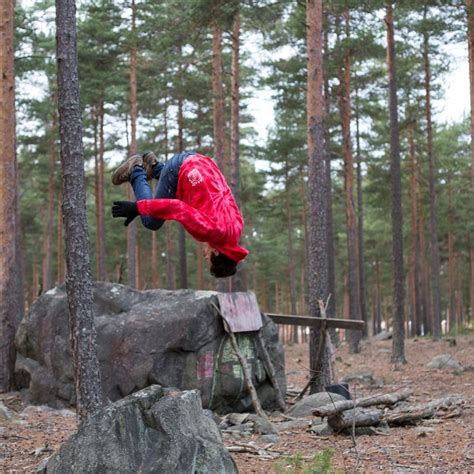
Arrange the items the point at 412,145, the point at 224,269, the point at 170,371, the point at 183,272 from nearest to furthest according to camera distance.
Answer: the point at 224,269 → the point at 170,371 → the point at 183,272 → the point at 412,145

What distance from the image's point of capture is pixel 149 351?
416 inches

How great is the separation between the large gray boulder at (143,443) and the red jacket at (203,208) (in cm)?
159

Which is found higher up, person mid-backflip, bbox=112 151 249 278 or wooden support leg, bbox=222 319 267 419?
person mid-backflip, bbox=112 151 249 278

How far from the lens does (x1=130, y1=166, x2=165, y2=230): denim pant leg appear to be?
504 centimetres

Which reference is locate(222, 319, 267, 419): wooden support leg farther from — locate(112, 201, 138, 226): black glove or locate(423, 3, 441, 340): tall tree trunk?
locate(423, 3, 441, 340): tall tree trunk

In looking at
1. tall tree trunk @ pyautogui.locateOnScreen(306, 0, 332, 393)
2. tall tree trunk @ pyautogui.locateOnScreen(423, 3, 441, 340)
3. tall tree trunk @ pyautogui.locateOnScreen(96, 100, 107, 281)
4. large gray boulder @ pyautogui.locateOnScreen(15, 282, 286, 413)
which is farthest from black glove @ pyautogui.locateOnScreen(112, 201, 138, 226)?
tall tree trunk @ pyautogui.locateOnScreen(423, 3, 441, 340)

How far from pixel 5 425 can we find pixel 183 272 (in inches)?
710

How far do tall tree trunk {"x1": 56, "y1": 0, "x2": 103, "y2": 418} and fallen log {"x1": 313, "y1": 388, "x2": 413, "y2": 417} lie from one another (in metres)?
3.08

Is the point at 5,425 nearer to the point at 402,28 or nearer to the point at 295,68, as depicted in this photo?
the point at 295,68

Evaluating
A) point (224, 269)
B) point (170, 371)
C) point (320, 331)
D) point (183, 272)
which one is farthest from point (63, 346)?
point (183, 272)

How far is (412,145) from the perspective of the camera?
3062cm

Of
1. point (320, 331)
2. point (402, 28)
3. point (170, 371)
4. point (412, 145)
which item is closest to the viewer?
point (170, 371)

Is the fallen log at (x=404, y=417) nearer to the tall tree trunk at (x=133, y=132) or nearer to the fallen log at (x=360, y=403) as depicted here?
the fallen log at (x=360, y=403)

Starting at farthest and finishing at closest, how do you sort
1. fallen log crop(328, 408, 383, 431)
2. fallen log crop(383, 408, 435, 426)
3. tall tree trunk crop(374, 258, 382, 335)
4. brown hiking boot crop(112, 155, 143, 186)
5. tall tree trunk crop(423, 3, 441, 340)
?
tall tree trunk crop(374, 258, 382, 335), tall tree trunk crop(423, 3, 441, 340), fallen log crop(383, 408, 435, 426), fallen log crop(328, 408, 383, 431), brown hiking boot crop(112, 155, 143, 186)
